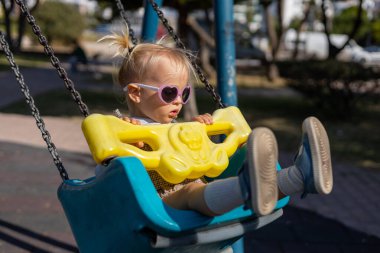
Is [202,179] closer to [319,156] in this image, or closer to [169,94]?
[169,94]

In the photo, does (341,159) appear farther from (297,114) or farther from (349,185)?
(297,114)

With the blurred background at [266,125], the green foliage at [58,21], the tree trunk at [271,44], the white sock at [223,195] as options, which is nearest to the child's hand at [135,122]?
the blurred background at [266,125]

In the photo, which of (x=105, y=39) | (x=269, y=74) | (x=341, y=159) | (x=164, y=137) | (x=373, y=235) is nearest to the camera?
(x=164, y=137)

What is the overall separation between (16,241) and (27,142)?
123 inches

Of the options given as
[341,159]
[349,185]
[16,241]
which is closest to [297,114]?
[341,159]

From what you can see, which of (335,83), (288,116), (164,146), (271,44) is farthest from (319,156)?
(271,44)

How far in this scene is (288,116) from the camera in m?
9.38

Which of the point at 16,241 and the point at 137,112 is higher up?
the point at 137,112

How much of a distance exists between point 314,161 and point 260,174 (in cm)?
21

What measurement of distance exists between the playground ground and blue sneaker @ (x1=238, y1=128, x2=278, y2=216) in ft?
6.61

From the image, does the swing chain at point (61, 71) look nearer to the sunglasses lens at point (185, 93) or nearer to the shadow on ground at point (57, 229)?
the sunglasses lens at point (185, 93)

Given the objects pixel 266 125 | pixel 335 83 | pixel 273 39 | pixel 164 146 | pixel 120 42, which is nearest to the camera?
pixel 164 146

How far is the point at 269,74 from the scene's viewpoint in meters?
15.0

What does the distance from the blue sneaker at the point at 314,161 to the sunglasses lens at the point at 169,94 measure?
576 mm
